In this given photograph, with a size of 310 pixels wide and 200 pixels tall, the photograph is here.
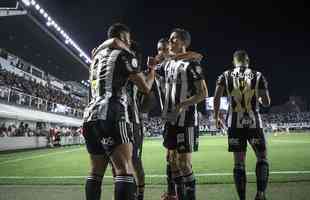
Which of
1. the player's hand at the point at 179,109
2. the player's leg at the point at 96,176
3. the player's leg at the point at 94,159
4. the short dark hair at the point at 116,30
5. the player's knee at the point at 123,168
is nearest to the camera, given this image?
the player's knee at the point at 123,168

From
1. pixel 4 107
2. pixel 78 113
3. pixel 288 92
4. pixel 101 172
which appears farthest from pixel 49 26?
pixel 288 92

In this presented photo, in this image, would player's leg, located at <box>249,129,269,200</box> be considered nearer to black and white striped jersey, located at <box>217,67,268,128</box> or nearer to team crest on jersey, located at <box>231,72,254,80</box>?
black and white striped jersey, located at <box>217,67,268,128</box>

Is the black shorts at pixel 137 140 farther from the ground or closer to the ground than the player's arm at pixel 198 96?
closer to the ground

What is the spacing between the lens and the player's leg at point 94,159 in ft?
12.1

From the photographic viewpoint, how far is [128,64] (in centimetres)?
363

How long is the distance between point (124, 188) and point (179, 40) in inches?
93.9

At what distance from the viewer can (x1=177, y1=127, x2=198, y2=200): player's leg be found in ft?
15.0

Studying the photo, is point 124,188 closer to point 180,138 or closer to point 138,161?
point 180,138

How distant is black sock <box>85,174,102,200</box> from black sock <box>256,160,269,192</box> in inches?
107

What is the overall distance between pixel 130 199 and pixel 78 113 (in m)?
41.2

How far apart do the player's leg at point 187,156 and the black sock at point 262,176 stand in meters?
1.34

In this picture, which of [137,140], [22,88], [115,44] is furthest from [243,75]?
[22,88]

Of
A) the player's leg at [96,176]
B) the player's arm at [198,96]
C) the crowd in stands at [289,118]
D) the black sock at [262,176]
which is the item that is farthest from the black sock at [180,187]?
the crowd in stands at [289,118]

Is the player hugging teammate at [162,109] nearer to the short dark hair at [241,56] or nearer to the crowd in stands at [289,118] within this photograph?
the short dark hair at [241,56]
